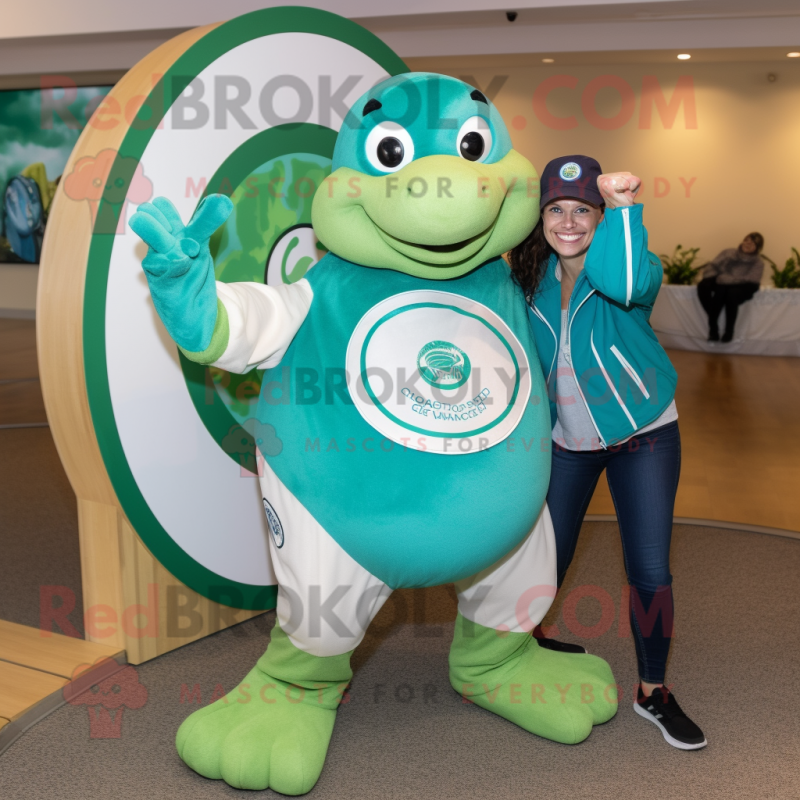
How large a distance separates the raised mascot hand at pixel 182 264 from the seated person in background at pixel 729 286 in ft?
22.9

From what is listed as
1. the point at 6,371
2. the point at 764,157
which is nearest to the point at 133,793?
the point at 6,371

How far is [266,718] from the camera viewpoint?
1805 millimetres

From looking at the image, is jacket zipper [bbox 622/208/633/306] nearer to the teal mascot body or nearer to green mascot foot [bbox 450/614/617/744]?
the teal mascot body

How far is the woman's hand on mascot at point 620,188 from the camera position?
164cm

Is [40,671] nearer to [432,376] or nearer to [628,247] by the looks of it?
[432,376]

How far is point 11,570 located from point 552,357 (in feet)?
6.36

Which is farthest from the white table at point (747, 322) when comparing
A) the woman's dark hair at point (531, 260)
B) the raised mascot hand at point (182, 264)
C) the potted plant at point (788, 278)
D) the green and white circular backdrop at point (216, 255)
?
the raised mascot hand at point (182, 264)

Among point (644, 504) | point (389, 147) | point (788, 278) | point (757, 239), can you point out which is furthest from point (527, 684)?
point (757, 239)

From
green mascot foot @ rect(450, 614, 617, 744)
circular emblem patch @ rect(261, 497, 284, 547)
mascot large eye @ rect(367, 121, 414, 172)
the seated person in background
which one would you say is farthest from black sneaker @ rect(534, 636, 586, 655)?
the seated person in background

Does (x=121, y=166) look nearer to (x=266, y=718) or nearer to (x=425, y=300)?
(x=425, y=300)

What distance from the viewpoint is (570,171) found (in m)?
1.77

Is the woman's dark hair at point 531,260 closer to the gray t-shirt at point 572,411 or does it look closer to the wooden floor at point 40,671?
the gray t-shirt at point 572,411

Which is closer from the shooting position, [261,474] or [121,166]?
[261,474]

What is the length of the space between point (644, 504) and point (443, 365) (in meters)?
0.57
